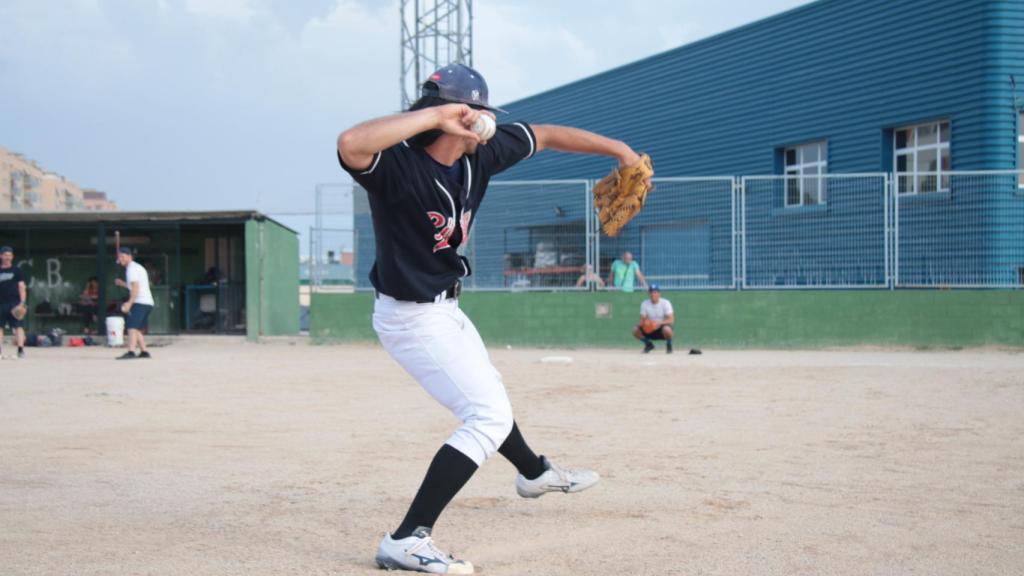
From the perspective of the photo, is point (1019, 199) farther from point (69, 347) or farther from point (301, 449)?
point (69, 347)

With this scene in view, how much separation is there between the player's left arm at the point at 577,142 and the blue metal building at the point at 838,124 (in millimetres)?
14141

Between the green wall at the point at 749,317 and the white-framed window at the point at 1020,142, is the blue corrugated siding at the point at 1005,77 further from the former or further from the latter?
the green wall at the point at 749,317

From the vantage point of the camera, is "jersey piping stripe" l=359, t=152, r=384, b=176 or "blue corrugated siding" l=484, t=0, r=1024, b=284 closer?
"jersey piping stripe" l=359, t=152, r=384, b=176

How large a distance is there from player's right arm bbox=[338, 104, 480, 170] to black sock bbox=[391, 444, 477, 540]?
131 cm

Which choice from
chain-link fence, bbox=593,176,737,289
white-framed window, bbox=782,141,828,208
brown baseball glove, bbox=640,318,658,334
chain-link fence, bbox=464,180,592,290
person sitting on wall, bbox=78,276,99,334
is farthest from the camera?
white-framed window, bbox=782,141,828,208

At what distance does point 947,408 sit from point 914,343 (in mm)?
10026

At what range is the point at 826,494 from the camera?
5258mm

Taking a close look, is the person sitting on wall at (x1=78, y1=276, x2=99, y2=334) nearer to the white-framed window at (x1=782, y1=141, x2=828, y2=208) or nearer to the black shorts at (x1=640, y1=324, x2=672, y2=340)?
the black shorts at (x1=640, y1=324, x2=672, y2=340)

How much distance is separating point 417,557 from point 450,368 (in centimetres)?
81

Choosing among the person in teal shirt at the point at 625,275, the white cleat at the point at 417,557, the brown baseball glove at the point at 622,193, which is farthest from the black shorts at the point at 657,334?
the white cleat at the point at 417,557

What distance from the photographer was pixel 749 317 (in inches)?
744

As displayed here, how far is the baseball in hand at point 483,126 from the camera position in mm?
3680

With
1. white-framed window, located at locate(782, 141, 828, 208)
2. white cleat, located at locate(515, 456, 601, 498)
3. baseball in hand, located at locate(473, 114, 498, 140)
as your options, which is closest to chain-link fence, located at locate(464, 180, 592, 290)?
white-framed window, located at locate(782, 141, 828, 208)

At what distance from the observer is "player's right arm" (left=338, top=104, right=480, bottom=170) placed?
3490mm
